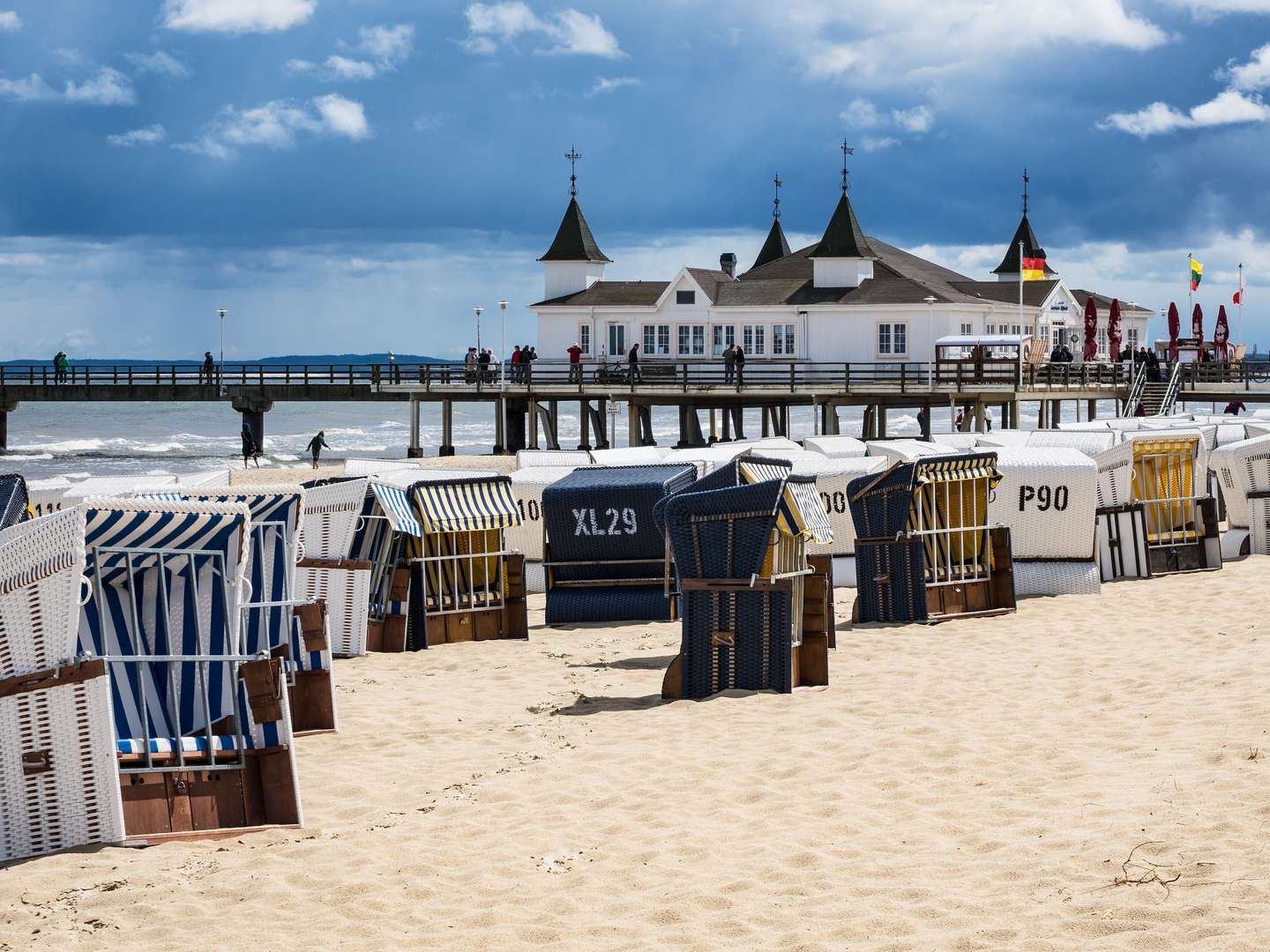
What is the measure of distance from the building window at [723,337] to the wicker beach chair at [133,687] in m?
38.6

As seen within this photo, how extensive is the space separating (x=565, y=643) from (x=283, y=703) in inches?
236

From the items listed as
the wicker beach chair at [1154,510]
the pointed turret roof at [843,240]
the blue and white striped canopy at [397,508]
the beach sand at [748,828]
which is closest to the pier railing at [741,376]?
the pointed turret roof at [843,240]

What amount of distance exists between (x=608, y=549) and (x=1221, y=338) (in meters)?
40.8

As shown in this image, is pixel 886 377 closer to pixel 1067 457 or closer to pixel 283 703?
pixel 1067 457

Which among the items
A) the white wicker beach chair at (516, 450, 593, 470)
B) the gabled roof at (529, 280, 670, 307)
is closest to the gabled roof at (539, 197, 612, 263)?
the gabled roof at (529, 280, 670, 307)

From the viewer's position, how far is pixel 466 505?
42.3 feet

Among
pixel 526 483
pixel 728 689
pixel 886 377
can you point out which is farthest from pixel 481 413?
pixel 728 689

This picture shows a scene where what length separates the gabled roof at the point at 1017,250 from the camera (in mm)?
59219

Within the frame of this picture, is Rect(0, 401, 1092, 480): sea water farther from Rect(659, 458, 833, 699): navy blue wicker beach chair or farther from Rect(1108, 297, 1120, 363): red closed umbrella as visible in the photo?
Rect(659, 458, 833, 699): navy blue wicker beach chair

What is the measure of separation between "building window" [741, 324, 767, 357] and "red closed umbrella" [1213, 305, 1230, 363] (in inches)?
581

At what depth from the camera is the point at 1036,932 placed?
5.32 meters

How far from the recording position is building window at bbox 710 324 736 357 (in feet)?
149

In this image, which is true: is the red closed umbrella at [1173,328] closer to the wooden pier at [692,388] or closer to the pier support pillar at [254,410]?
the wooden pier at [692,388]

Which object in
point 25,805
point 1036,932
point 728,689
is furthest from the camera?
point 728,689
